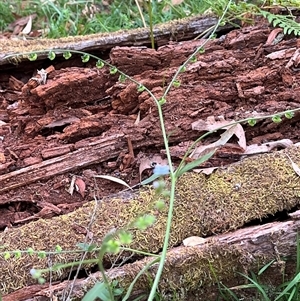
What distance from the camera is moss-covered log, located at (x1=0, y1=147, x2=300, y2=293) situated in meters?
1.55

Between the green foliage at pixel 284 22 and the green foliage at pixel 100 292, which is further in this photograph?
the green foliage at pixel 284 22

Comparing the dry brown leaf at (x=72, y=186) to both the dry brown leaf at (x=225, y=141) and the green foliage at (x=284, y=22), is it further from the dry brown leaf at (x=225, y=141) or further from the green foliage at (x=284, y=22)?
the green foliage at (x=284, y=22)

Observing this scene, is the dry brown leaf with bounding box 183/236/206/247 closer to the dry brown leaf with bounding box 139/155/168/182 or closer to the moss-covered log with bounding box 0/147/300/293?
the moss-covered log with bounding box 0/147/300/293

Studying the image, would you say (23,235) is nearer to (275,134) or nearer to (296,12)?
(275,134)

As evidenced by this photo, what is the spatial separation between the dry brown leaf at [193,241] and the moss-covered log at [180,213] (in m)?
0.02

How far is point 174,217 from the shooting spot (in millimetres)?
1626

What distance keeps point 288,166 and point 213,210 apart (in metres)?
0.33

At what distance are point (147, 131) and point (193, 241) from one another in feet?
1.68

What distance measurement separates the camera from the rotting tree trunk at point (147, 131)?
1.62m

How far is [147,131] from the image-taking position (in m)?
1.89

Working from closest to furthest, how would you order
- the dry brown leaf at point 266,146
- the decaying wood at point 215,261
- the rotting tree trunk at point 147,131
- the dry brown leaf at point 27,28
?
1. the decaying wood at point 215,261
2. the rotting tree trunk at point 147,131
3. the dry brown leaf at point 266,146
4. the dry brown leaf at point 27,28

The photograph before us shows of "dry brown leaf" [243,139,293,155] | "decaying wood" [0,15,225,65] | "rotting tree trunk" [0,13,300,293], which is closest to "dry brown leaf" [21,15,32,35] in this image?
"decaying wood" [0,15,225,65]

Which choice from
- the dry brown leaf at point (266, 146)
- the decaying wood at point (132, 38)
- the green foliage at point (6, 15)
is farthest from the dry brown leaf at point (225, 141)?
the green foliage at point (6, 15)

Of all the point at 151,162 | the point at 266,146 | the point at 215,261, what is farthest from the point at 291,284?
the point at 151,162
